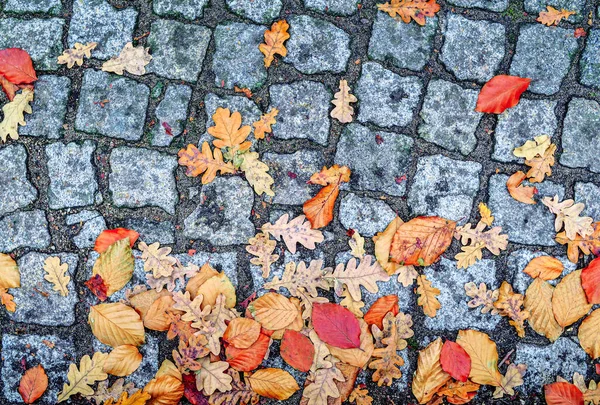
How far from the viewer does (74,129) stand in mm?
2838

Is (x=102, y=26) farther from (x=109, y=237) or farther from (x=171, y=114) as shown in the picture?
(x=109, y=237)

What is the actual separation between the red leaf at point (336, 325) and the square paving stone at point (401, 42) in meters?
1.37

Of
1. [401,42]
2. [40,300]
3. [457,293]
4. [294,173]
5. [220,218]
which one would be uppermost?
[401,42]

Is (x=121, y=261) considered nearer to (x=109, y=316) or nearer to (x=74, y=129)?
(x=109, y=316)

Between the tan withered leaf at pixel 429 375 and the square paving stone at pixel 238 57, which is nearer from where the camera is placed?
the tan withered leaf at pixel 429 375

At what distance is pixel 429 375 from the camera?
107 inches

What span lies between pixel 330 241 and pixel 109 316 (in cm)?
120

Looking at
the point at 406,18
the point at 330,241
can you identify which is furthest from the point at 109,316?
the point at 406,18

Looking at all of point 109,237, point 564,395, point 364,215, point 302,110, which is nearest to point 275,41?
point 302,110

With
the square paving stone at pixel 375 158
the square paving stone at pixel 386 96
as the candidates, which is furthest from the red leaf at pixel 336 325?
the square paving stone at pixel 386 96

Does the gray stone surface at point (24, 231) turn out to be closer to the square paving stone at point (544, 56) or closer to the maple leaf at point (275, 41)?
the maple leaf at point (275, 41)

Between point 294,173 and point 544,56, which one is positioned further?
point 544,56

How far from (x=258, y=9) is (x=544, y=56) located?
1.61m

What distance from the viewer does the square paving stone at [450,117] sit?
2863 millimetres
